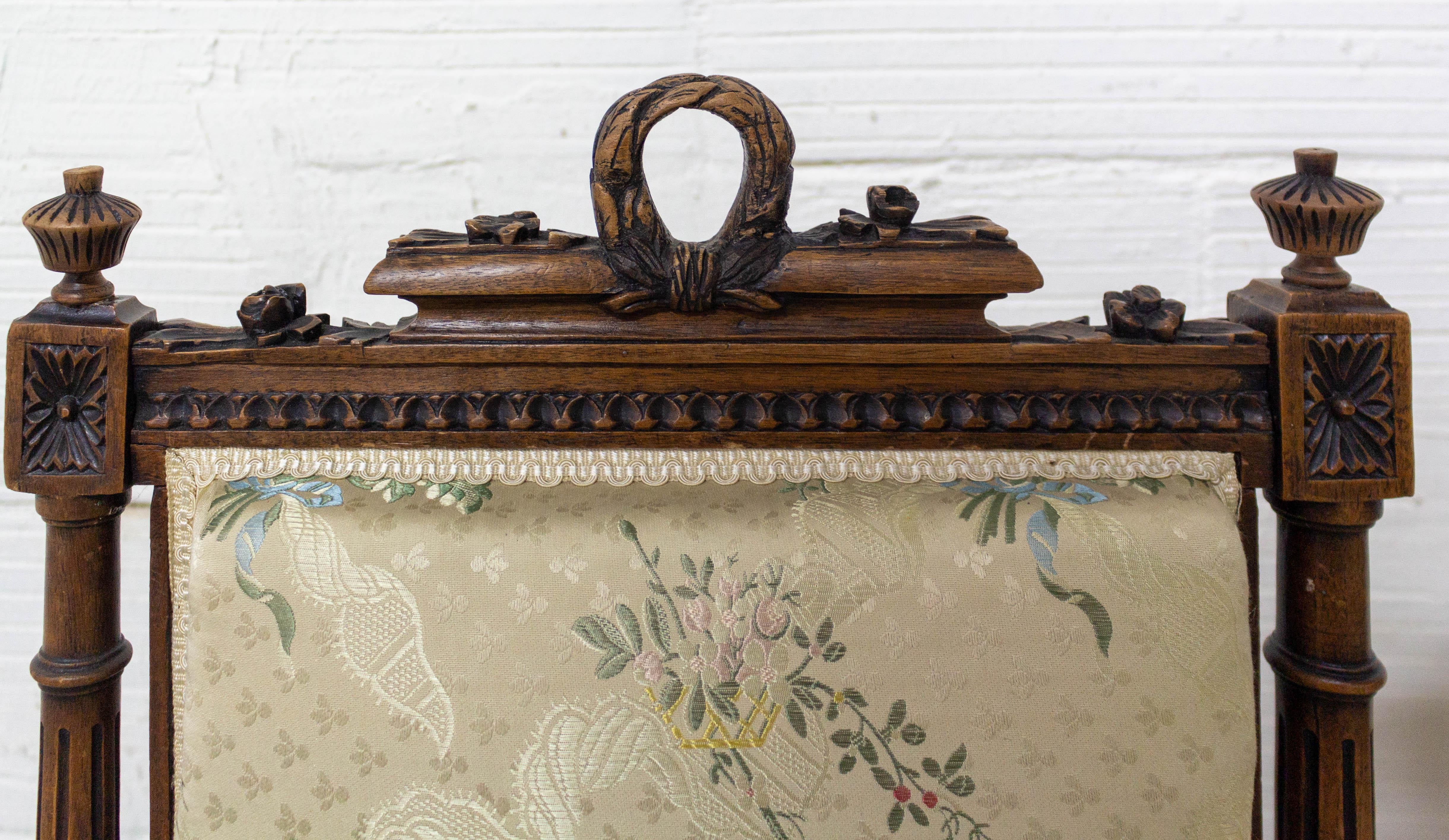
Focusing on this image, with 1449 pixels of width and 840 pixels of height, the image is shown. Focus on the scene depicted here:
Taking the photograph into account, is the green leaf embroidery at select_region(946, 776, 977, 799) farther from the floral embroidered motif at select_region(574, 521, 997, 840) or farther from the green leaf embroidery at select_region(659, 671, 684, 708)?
the green leaf embroidery at select_region(659, 671, 684, 708)

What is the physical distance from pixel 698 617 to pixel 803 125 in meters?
0.61

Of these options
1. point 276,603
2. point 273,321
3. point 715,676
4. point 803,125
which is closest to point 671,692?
point 715,676

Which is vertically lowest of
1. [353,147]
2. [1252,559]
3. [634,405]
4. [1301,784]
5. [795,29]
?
[1301,784]

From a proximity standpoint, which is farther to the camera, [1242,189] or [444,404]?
[1242,189]

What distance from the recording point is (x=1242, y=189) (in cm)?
121

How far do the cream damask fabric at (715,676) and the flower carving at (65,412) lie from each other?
0.11 metres

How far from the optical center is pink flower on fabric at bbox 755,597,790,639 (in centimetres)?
79

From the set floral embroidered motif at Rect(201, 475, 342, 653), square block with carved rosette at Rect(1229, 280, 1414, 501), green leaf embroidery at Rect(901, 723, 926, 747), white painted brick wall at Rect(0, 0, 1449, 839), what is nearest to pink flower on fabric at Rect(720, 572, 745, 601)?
green leaf embroidery at Rect(901, 723, 926, 747)

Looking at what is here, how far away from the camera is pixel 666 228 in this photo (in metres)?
0.83

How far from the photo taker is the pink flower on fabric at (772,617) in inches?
31.1

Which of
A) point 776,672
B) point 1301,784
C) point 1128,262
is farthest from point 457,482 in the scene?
point 1128,262

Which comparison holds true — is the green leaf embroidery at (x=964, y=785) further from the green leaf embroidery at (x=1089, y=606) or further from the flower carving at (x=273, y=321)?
the flower carving at (x=273, y=321)

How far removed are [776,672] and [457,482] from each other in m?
0.26

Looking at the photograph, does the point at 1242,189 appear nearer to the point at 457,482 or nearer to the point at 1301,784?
the point at 1301,784
